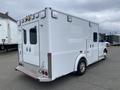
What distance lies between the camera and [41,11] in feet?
15.6

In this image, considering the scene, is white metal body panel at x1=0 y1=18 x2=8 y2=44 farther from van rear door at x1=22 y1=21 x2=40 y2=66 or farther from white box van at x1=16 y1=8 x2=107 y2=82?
van rear door at x1=22 y1=21 x2=40 y2=66

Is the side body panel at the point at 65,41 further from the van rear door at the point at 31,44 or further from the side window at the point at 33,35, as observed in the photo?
the side window at the point at 33,35

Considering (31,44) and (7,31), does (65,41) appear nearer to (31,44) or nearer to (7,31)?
(31,44)

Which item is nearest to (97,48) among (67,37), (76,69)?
(76,69)

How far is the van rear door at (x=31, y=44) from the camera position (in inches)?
A: 200

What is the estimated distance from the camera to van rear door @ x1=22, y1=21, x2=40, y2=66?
5.09 metres

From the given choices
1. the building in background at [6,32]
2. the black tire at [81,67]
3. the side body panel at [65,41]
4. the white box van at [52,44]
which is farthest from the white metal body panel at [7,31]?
the black tire at [81,67]

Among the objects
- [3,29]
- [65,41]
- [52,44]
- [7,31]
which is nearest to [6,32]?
[7,31]

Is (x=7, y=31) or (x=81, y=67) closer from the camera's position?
(x=81, y=67)

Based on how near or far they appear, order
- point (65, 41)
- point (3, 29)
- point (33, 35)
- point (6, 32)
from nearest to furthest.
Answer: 1. point (65, 41)
2. point (33, 35)
3. point (3, 29)
4. point (6, 32)

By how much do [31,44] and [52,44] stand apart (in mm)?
1225

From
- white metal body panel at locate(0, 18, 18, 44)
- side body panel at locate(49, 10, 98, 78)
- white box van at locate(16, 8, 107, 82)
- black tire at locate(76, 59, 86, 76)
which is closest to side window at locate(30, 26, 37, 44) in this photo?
white box van at locate(16, 8, 107, 82)

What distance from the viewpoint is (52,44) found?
4.59m

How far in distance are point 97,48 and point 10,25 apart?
32.8 feet
